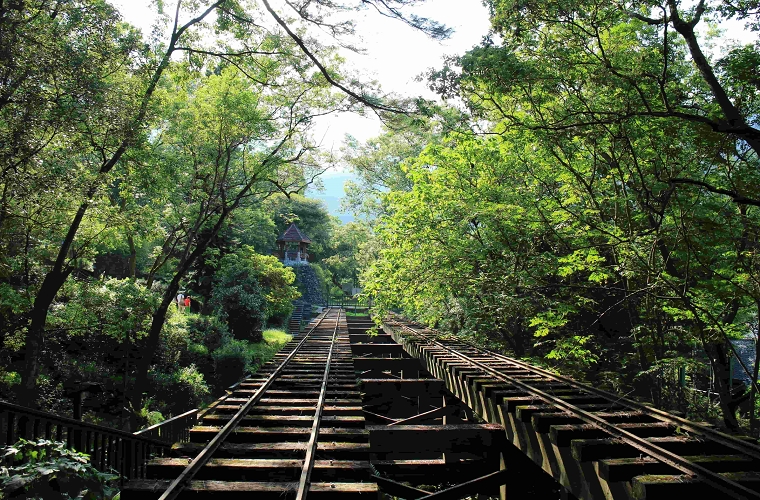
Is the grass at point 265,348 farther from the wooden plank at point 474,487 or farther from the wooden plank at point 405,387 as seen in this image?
the wooden plank at point 474,487

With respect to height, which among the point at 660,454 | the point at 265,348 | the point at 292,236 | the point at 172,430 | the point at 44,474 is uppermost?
the point at 292,236

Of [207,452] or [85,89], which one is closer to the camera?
[207,452]

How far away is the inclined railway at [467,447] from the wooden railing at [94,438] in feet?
3.54

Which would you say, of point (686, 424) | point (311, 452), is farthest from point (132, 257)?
point (686, 424)

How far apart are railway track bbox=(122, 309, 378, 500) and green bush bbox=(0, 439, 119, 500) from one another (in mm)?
406

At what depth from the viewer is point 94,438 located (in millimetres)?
5543

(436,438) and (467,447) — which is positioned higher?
(436,438)

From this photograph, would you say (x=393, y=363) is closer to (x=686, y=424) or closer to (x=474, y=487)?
(x=474, y=487)

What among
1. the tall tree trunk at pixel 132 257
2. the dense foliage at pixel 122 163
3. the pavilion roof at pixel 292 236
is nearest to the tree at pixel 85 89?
the dense foliage at pixel 122 163

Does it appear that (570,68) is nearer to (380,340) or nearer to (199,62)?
(199,62)

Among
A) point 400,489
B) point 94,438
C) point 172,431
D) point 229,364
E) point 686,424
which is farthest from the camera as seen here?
point 229,364

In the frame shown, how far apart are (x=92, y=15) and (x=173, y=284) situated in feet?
27.9

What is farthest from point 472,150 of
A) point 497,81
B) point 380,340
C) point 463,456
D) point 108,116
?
point 380,340

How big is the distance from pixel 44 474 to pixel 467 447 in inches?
197
